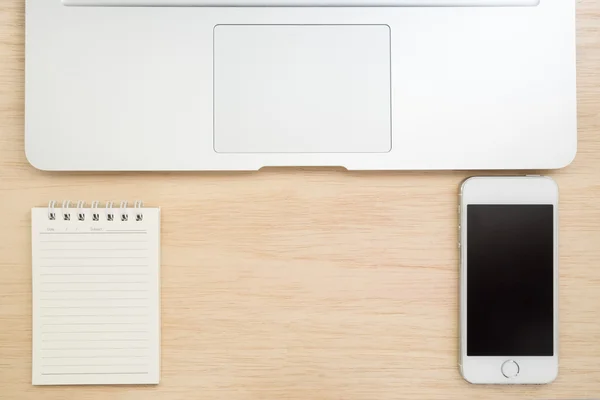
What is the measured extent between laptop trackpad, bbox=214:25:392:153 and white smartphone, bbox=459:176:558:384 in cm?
17

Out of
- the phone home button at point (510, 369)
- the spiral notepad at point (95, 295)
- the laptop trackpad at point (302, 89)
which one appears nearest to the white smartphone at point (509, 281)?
the phone home button at point (510, 369)

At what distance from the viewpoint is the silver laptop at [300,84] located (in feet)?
2.30

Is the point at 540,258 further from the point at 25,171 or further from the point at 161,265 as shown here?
the point at 25,171

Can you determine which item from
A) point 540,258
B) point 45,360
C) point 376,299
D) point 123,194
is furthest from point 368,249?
point 45,360

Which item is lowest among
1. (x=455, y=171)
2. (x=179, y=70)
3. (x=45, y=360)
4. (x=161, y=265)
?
(x=45, y=360)

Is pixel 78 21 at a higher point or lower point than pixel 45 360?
higher

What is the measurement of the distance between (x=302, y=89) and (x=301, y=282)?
265mm

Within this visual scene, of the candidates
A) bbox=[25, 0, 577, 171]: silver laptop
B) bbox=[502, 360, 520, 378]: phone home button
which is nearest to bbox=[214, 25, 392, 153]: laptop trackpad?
bbox=[25, 0, 577, 171]: silver laptop

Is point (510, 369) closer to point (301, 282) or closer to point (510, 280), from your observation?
Answer: point (510, 280)

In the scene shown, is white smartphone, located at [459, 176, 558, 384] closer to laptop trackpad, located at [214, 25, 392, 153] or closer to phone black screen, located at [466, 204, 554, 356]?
phone black screen, located at [466, 204, 554, 356]

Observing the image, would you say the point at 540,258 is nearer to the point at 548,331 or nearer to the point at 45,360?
the point at 548,331

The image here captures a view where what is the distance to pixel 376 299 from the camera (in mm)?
734

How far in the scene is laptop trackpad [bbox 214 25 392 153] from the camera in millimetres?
705

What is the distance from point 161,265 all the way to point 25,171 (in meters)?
0.23
